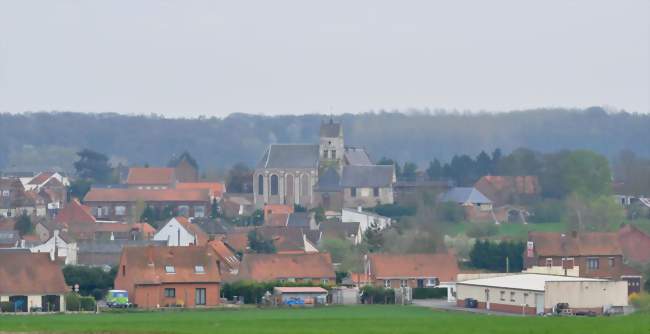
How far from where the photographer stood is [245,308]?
63.9m

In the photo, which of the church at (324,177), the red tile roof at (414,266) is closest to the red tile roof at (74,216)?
the church at (324,177)

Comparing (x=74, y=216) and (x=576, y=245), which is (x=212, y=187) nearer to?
(x=74, y=216)

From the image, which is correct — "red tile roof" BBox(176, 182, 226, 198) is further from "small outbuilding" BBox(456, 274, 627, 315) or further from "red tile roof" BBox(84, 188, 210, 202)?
"small outbuilding" BBox(456, 274, 627, 315)

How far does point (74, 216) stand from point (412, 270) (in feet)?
152

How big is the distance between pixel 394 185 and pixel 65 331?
98.4 meters

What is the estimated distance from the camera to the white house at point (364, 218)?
118 m

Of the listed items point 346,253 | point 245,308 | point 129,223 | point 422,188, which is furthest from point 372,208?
point 245,308

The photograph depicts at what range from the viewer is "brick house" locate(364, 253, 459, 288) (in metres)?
77.6

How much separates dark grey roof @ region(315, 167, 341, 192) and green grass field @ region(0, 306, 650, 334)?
85601 mm

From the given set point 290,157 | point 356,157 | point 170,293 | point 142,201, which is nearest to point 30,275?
point 170,293

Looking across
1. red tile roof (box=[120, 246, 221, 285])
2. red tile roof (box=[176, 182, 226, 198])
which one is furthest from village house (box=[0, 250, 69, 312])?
red tile roof (box=[176, 182, 226, 198])

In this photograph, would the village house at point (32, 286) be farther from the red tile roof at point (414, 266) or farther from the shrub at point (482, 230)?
the shrub at point (482, 230)

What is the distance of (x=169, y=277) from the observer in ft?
217

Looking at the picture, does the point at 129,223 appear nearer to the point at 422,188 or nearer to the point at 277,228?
the point at 277,228
